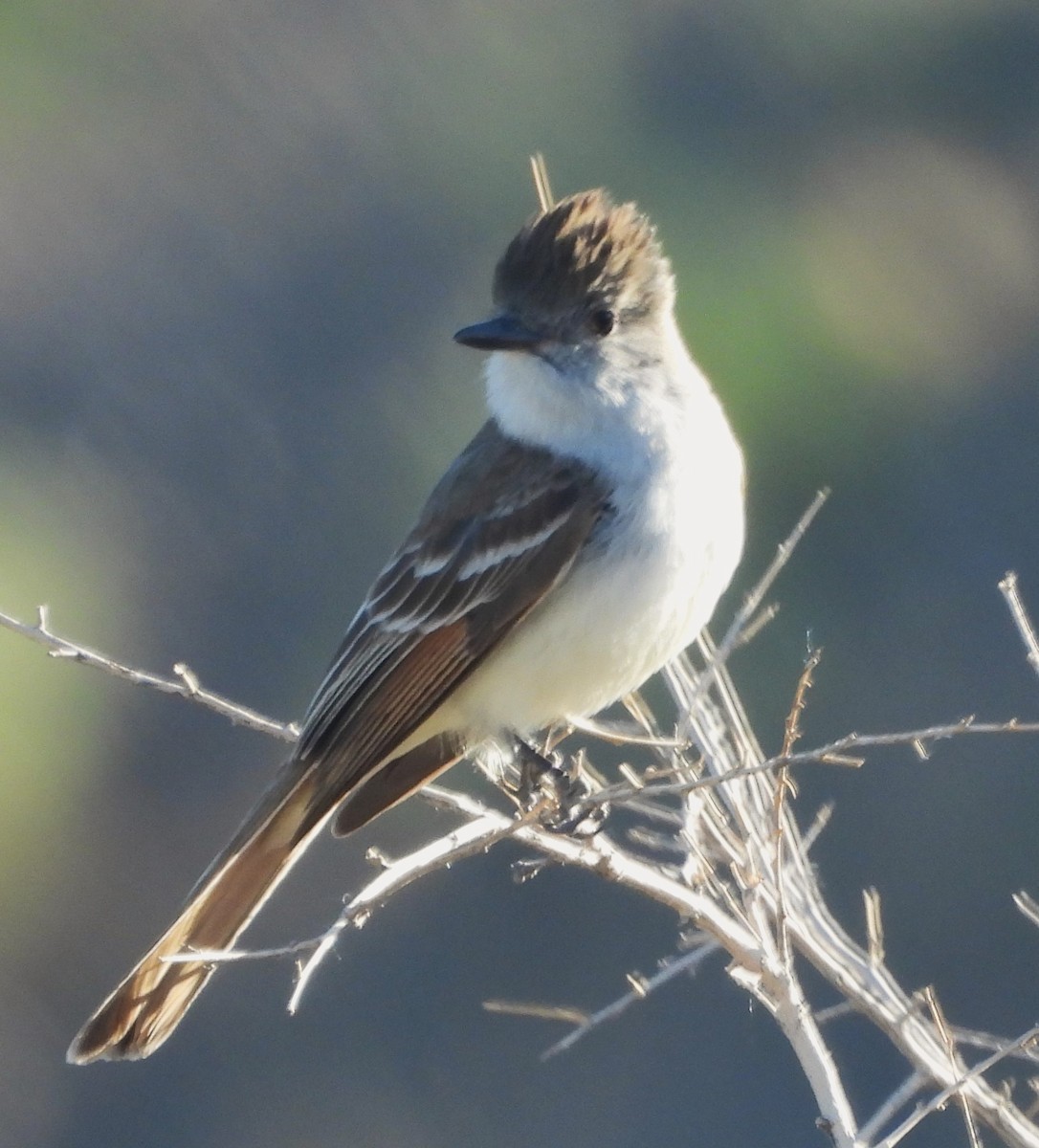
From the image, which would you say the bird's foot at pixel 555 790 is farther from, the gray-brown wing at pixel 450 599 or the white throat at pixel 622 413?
the white throat at pixel 622 413

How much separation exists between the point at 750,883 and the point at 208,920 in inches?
39.3

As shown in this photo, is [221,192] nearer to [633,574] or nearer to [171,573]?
[171,573]

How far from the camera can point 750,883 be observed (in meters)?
2.78

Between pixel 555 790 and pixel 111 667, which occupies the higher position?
pixel 111 667

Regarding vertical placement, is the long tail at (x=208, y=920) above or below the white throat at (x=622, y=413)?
below

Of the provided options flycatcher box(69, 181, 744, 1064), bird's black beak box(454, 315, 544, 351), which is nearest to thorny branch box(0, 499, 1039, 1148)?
flycatcher box(69, 181, 744, 1064)

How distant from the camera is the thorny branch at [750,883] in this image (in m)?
2.46

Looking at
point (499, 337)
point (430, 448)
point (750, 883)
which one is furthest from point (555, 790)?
point (430, 448)

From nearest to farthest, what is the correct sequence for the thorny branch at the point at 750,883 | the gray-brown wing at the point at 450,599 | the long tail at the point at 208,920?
the thorny branch at the point at 750,883, the long tail at the point at 208,920, the gray-brown wing at the point at 450,599

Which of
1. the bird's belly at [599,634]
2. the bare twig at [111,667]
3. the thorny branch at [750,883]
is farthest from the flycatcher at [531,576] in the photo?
the bare twig at [111,667]

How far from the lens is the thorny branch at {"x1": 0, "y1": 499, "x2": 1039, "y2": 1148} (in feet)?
8.08

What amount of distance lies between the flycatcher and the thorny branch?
0.16 meters

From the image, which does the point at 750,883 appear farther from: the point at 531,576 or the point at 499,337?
the point at 499,337

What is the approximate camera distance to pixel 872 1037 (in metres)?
5.72
